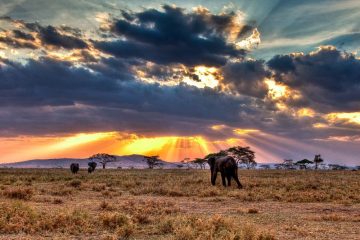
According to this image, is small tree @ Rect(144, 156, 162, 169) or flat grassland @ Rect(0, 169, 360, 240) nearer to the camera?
flat grassland @ Rect(0, 169, 360, 240)

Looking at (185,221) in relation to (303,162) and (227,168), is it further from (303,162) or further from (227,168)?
(303,162)

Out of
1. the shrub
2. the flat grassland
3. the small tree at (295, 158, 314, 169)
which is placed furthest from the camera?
the small tree at (295, 158, 314, 169)

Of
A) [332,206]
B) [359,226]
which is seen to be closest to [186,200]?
[332,206]

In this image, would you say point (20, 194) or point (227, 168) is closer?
point (20, 194)

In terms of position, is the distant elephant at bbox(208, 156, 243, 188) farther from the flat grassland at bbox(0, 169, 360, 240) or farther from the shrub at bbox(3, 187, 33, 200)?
the shrub at bbox(3, 187, 33, 200)

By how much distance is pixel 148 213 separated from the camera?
59.2ft

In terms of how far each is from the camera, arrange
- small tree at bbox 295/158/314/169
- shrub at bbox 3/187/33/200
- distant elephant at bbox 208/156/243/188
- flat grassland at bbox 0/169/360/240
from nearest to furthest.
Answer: flat grassland at bbox 0/169/360/240, shrub at bbox 3/187/33/200, distant elephant at bbox 208/156/243/188, small tree at bbox 295/158/314/169

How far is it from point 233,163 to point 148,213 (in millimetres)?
18018

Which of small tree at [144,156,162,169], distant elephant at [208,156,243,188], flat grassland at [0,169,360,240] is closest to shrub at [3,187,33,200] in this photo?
flat grassland at [0,169,360,240]

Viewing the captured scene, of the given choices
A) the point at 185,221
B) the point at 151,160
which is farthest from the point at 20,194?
the point at 151,160

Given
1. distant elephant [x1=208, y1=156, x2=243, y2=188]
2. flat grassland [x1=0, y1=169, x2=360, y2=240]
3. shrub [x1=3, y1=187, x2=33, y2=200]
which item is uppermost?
distant elephant [x1=208, y1=156, x2=243, y2=188]

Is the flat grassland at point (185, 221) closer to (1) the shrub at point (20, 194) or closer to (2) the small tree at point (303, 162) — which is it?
(1) the shrub at point (20, 194)

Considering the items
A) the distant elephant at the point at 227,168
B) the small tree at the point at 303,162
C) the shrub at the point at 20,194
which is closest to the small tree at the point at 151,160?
the small tree at the point at 303,162

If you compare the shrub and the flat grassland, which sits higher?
the shrub
